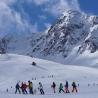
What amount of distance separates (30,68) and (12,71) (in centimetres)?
697

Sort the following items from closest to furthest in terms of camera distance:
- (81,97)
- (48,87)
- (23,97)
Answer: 1. (81,97)
2. (23,97)
3. (48,87)

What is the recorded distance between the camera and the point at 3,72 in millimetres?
Result: 112625

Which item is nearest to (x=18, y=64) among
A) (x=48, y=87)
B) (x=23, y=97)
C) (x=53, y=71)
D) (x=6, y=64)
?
(x=6, y=64)

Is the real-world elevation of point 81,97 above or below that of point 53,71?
below

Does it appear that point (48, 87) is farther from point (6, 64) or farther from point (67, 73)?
point (6, 64)

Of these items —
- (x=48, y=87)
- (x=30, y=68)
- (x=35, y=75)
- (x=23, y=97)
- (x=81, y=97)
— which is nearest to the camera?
(x=81, y=97)

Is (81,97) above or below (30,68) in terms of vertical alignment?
below

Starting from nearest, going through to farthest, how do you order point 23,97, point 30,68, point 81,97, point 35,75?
point 81,97, point 23,97, point 35,75, point 30,68

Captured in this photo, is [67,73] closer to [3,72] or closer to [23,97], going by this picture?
[3,72]

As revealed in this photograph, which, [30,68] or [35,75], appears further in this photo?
[30,68]

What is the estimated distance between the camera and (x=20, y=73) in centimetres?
11288

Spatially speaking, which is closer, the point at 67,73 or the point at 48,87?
the point at 48,87

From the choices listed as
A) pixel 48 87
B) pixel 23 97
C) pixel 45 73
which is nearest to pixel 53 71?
pixel 45 73

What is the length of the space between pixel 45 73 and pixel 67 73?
18.8ft
